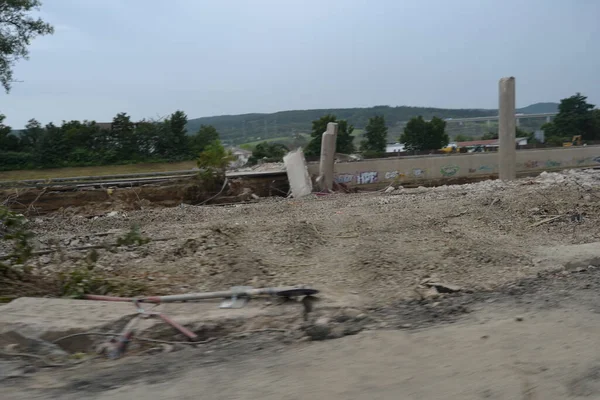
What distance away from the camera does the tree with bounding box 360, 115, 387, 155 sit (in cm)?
2925

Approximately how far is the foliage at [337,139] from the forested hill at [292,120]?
50 centimetres

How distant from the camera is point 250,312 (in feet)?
17.2

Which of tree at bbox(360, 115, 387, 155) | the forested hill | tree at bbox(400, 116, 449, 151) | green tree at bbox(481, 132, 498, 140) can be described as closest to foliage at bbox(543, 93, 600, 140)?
green tree at bbox(481, 132, 498, 140)

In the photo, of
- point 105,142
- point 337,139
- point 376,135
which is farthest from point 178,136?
point 376,135

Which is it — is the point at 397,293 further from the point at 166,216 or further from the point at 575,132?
the point at 575,132

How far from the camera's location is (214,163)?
19.6 m

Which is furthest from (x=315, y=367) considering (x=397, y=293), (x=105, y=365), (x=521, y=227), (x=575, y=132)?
(x=575, y=132)

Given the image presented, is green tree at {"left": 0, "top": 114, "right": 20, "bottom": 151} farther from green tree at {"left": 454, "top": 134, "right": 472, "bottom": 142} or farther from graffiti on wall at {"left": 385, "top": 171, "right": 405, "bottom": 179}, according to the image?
green tree at {"left": 454, "top": 134, "right": 472, "bottom": 142}

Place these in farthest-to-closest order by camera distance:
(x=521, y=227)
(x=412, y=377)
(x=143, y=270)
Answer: (x=521, y=227) < (x=143, y=270) < (x=412, y=377)

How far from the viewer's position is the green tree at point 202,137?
27.2 metres

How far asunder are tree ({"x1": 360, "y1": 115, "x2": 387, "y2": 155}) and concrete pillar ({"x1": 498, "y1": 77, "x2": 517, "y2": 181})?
33.0ft

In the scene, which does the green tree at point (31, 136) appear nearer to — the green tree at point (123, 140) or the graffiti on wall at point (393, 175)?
the green tree at point (123, 140)

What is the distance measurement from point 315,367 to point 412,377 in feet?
2.39

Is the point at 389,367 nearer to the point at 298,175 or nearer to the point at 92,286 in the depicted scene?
the point at 92,286
